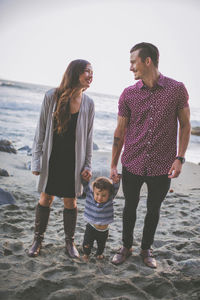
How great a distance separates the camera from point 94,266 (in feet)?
8.09

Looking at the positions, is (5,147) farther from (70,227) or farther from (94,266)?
(94,266)

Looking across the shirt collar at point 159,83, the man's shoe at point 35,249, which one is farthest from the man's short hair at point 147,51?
the man's shoe at point 35,249

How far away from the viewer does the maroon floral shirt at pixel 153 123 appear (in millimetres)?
2223

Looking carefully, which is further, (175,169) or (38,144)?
(38,144)

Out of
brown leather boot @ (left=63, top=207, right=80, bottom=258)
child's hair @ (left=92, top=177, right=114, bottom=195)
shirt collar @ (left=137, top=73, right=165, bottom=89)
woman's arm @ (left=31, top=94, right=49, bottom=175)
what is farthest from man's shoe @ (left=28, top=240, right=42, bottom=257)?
shirt collar @ (left=137, top=73, right=165, bottom=89)

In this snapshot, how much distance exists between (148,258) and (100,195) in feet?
2.84

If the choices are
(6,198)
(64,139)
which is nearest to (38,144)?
(64,139)

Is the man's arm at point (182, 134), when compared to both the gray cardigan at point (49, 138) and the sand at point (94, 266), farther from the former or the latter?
the sand at point (94, 266)

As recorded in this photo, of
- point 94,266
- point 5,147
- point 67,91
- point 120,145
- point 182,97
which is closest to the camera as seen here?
point 182,97

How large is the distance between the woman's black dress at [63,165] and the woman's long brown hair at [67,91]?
8cm

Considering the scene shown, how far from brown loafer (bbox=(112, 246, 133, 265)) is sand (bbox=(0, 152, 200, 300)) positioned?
0.16 ft

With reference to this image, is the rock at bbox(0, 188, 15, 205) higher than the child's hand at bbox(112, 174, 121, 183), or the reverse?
the child's hand at bbox(112, 174, 121, 183)

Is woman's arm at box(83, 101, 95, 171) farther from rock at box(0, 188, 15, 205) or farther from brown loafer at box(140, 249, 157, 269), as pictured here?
rock at box(0, 188, 15, 205)

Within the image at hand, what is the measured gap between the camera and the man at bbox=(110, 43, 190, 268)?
2.23 m
